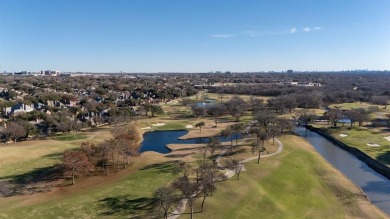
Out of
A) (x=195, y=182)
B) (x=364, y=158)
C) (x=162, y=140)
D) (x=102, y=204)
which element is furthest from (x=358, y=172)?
(x=102, y=204)

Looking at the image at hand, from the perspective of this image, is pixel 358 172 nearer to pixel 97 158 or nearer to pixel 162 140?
pixel 162 140

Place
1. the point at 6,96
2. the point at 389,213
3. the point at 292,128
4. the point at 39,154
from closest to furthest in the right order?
the point at 389,213 → the point at 39,154 → the point at 292,128 → the point at 6,96

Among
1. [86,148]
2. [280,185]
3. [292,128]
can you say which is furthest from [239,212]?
[292,128]

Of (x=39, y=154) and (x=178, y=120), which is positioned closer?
(x=39, y=154)

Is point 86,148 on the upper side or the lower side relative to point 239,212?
upper

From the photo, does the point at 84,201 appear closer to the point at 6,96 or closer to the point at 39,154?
the point at 39,154

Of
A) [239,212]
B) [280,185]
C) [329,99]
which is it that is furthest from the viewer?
[329,99]
